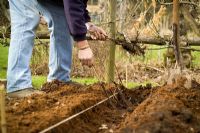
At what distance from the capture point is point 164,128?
8.34 feet

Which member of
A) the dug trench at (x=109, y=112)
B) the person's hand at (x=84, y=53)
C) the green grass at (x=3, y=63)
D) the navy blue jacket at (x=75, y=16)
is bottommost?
the green grass at (x=3, y=63)

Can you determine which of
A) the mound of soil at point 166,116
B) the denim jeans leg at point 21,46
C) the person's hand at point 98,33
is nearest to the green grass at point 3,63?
the denim jeans leg at point 21,46

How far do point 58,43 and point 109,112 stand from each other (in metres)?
1.46

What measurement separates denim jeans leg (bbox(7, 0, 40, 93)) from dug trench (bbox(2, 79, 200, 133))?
31 cm

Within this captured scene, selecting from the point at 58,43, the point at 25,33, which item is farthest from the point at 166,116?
the point at 58,43

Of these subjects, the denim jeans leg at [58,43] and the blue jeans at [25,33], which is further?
the denim jeans leg at [58,43]

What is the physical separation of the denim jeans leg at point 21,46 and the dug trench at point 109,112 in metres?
0.31

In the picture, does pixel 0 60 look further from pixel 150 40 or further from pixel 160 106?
pixel 160 106

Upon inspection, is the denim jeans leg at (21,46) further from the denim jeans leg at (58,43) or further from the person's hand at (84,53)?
the person's hand at (84,53)

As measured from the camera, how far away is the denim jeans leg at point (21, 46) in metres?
4.32

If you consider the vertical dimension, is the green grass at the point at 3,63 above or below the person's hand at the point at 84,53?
below

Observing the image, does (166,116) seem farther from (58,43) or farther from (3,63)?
(3,63)

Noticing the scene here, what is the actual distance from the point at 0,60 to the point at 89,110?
8897 mm

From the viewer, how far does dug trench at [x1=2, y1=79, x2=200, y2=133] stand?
2648mm
